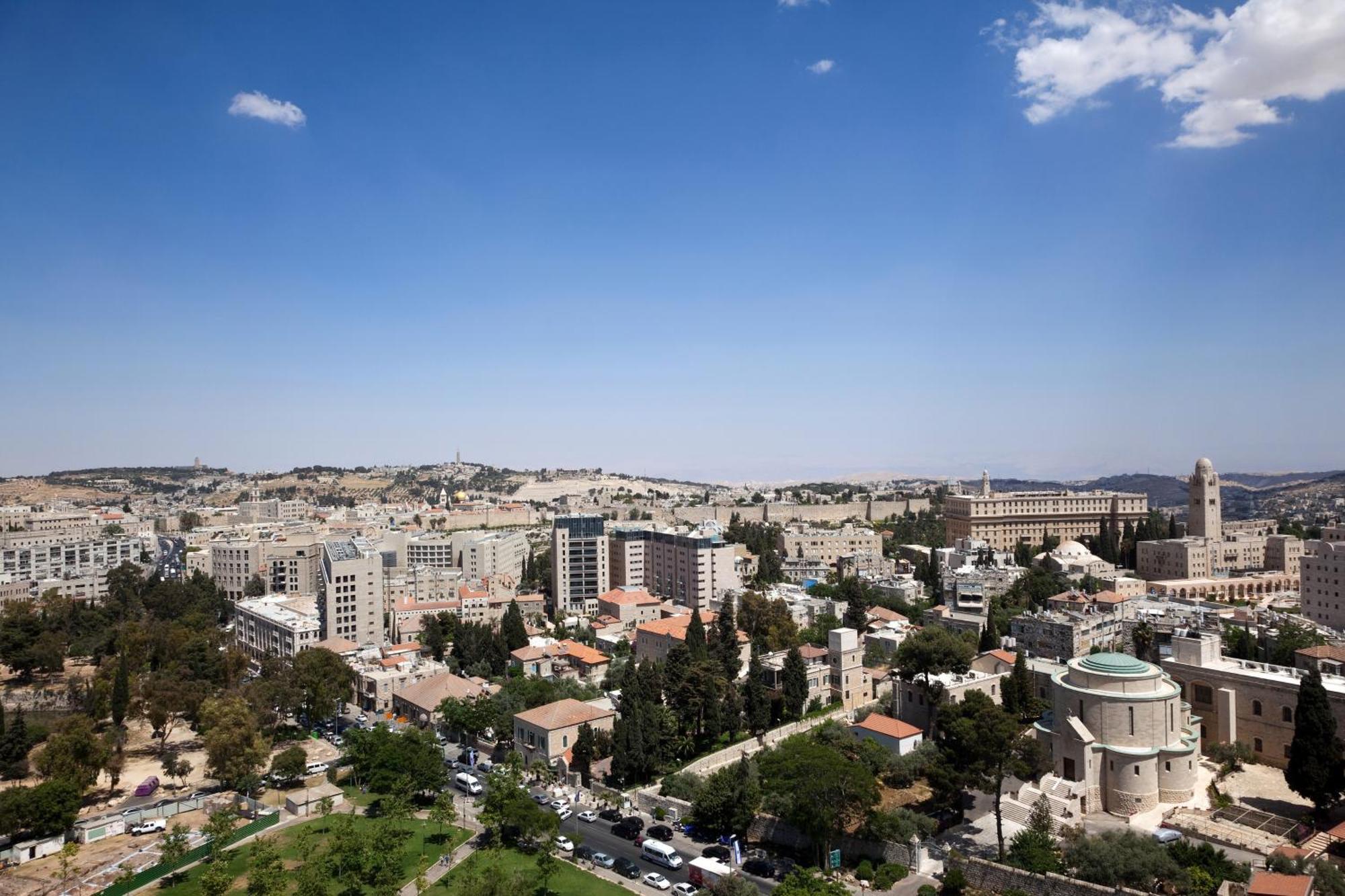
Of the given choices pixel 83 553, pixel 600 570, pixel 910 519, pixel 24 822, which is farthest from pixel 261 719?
pixel 910 519

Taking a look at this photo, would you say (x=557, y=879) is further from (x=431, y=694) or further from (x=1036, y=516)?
(x=1036, y=516)

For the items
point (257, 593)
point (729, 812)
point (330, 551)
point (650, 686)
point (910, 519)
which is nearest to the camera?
A: point (729, 812)

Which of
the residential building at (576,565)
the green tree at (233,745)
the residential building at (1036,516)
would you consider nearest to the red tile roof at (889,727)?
the green tree at (233,745)

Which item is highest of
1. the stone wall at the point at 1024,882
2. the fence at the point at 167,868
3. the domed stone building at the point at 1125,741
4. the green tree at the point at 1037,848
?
the domed stone building at the point at 1125,741

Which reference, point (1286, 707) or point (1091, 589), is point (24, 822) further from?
point (1091, 589)

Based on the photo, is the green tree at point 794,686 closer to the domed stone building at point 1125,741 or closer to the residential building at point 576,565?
the domed stone building at point 1125,741

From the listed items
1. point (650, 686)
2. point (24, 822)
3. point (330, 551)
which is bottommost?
point (24, 822)
